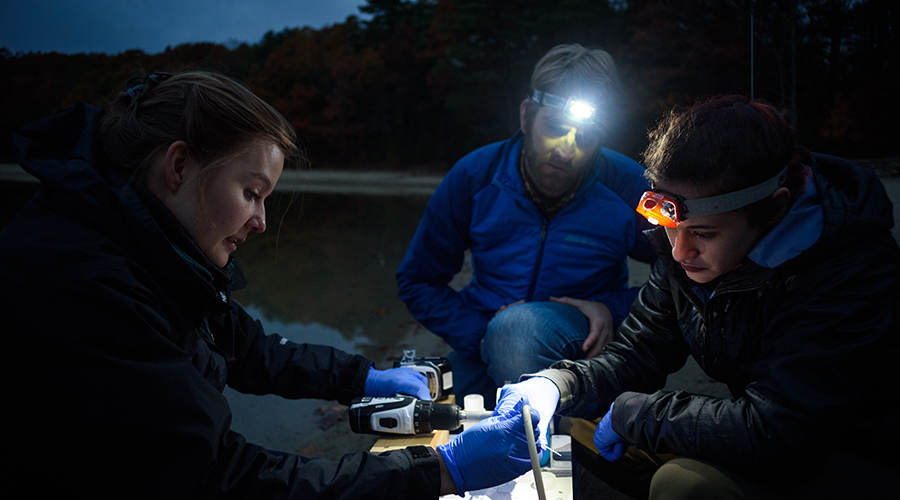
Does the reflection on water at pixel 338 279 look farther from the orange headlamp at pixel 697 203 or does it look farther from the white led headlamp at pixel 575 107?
the white led headlamp at pixel 575 107

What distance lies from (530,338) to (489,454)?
826mm

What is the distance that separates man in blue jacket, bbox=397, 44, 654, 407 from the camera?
2.50 metres

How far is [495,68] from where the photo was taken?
1895 cm

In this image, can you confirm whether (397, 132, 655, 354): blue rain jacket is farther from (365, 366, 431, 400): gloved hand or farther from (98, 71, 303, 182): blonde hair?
(98, 71, 303, 182): blonde hair

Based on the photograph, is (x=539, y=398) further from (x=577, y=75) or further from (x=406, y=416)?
(x=577, y=75)

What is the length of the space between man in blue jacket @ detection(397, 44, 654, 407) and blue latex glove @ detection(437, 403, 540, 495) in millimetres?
717

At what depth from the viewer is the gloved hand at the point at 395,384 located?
2.22 metres

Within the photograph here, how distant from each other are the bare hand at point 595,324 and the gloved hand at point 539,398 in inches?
23.5

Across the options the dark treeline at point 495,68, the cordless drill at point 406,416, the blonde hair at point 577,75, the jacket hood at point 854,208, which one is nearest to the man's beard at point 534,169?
the blonde hair at point 577,75

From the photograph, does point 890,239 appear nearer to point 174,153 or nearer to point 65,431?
point 174,153

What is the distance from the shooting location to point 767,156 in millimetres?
1460

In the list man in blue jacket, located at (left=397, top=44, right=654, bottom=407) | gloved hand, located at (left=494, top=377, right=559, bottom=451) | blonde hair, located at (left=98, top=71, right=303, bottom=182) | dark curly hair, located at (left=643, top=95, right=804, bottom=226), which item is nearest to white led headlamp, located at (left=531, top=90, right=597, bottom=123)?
man in blue jacket, located at (left=397, top=44, right=654, bottom=407)

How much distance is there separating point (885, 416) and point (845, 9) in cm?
743

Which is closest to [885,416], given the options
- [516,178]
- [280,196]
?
[516,178]
